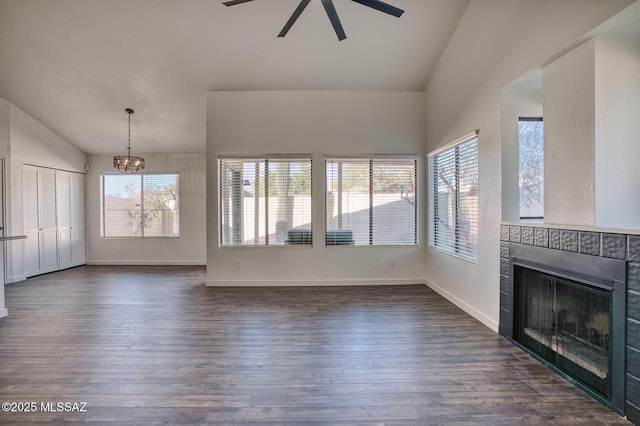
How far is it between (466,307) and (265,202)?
11.1 ft

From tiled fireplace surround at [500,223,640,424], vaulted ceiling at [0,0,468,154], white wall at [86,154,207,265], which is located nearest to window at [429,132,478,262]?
tiled fireplace surround at [500,223,640,424]

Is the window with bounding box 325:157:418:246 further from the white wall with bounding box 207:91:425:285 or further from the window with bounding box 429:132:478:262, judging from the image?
the window with bounding box 429:132:478:262

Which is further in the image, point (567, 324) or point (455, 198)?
point (455, 198)

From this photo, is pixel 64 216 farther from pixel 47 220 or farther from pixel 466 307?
pixel 466 307

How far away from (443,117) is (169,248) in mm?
6464

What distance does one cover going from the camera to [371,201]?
4.97 m

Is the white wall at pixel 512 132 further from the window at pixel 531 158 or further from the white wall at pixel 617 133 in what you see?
the white wall at pixel 617 133

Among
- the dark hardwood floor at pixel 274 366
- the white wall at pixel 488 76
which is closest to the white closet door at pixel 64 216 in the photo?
the dark hardwood floor at pixel 274 366

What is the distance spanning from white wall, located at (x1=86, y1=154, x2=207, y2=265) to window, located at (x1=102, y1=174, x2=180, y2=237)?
0.15m

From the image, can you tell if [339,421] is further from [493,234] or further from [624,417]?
[493,234]

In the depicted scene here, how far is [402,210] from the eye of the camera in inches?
197

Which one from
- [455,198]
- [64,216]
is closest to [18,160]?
[64,216]

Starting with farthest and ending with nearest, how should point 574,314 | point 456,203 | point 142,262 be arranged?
point 142,262, point 456,203, point 574,314

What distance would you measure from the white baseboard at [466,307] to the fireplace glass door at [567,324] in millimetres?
348
